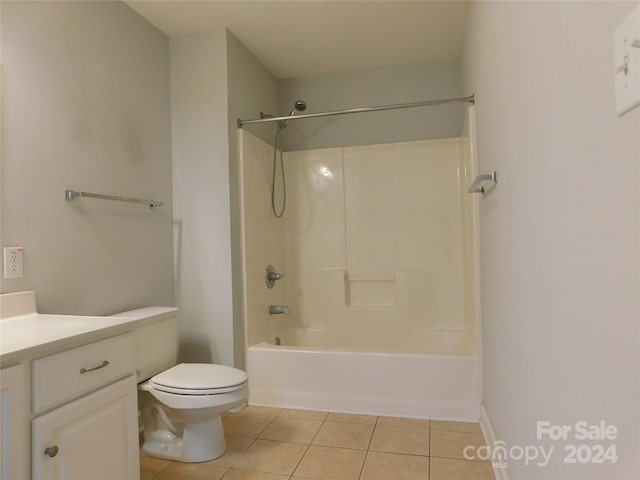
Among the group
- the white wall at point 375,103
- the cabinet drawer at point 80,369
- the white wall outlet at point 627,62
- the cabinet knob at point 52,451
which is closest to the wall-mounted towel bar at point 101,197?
the cabinet drawer at point 80,369

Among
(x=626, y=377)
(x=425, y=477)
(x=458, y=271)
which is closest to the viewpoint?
(x=626, y=377)

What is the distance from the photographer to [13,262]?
1547 mm

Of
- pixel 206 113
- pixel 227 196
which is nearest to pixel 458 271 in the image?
Answer: pixel 227 196

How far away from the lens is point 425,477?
1.70m

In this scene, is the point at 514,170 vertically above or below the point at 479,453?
above

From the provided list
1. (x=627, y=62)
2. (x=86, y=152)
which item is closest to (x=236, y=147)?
(x=86, y=152)

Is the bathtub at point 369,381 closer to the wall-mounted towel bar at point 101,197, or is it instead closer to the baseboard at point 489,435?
the baseboard at point 489,435

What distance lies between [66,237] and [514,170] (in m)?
1.85

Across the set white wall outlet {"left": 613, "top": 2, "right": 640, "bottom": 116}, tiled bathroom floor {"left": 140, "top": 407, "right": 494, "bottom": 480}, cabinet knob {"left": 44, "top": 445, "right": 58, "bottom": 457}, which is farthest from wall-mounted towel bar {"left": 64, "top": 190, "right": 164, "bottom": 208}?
white wall outlet {"left": 613, "top": 2, "right": 640, "bottom": 116}

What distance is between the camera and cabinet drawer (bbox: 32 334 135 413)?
110cm

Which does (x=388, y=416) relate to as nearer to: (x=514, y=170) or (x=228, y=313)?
(x=228, y=313)

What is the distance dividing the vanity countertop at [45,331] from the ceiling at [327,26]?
1736mm

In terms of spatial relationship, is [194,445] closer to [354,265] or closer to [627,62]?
[354,265]

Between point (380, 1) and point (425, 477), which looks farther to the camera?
point (380, 1)
